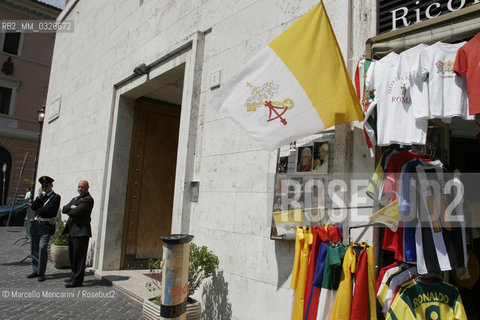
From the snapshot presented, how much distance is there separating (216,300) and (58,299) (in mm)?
2602

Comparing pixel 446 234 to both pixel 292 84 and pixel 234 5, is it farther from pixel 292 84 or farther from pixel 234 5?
pixel 234 5

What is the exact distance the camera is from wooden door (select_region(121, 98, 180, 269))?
7.34m

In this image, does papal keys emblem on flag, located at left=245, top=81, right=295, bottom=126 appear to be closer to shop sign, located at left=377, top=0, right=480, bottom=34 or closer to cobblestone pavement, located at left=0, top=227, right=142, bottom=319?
shop sign, located at left=377, top=0, right=480, bottom=34

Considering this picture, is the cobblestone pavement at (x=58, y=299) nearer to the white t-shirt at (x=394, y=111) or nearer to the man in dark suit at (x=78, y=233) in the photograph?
the man in dark suit at (x=78, y=233)

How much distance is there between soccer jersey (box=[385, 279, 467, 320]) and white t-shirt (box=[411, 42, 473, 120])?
124 cm

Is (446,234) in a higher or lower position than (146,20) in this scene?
lower

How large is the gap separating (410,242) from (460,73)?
4.18 feet

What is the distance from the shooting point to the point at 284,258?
139 inches

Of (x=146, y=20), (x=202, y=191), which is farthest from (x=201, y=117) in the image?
(x=146, y=20)

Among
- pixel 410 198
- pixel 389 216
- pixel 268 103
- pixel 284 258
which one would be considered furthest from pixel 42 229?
pixel 410 198

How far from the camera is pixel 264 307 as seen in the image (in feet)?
12.0

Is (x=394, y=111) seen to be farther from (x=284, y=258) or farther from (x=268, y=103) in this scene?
(x=284, y=258)

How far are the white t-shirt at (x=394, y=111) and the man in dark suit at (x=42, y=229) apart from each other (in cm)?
585

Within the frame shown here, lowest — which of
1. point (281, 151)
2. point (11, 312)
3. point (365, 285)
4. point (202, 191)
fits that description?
point (11, 312)
